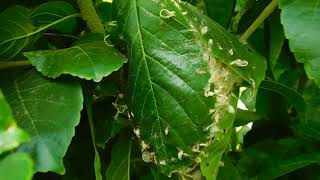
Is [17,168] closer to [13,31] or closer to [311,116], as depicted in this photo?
[13,31]

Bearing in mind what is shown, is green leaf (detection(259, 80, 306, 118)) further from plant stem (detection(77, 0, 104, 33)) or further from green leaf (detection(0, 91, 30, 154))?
green leaf (detection(0, 91, 30, 154))

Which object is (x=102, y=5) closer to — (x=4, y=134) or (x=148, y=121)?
(x=148, y=121)

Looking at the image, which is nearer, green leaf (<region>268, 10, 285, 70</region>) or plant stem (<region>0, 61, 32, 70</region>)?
plant stem (<region>0, 61, 32, 70</region>)

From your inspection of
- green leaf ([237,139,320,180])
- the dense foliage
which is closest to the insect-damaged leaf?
the dense foliage

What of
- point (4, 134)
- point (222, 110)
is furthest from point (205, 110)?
point (4, 134)

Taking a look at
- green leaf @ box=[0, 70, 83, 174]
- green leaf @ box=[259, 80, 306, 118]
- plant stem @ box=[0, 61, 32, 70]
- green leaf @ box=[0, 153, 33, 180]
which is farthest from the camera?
green leaf @ box=[259, 80, 306, 118]
